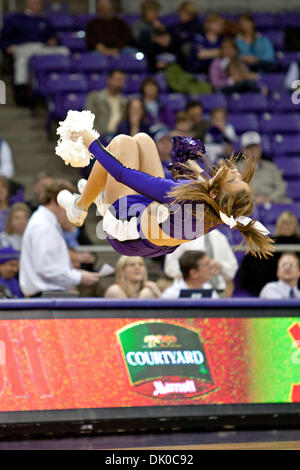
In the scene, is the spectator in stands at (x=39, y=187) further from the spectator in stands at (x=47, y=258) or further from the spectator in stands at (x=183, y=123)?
the spectator in stands at (x=183, y=123)

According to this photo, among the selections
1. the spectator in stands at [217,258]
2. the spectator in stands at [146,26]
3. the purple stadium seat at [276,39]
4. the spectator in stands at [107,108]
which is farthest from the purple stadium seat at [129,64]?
the spectator in stands at [217,258]

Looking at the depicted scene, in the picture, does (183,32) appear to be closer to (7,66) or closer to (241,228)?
(7,66)

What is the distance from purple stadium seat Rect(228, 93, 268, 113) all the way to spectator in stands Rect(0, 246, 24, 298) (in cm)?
421

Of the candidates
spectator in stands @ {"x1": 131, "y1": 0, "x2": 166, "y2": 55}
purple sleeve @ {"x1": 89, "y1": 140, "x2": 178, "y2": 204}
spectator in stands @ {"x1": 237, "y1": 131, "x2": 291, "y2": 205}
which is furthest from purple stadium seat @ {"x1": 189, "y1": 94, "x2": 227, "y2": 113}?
purple sleeve @ {"x1": 89, "y1": 140, "x2": 178, "y2": 204}

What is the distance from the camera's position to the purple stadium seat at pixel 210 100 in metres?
10.2

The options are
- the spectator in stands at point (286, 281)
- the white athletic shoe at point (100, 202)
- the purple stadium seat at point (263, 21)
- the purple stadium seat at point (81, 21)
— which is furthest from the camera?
the purple stadium seat at point (263, 21)

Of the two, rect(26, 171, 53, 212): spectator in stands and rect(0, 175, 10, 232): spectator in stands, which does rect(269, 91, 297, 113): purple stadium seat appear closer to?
rect(26, 171, 53, 212): spectator in stands

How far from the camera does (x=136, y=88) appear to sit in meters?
10.1

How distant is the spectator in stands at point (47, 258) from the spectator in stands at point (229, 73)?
4.11m

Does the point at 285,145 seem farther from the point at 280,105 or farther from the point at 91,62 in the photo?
the point at 91,62

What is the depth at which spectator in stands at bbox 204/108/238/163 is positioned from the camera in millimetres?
8625

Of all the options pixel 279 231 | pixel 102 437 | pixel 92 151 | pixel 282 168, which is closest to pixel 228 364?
pixel 102 437

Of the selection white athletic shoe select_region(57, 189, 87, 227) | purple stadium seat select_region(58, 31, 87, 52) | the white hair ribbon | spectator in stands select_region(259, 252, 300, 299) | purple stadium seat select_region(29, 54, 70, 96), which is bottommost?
spectator in stands select_region(259, 252, 300, 299)

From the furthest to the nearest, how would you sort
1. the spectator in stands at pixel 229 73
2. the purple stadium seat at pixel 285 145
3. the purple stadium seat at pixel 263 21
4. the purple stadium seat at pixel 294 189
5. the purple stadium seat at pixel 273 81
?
the purple stadium seat at pixel 263 21, the purple stadium seat at pixel 273 81, the spectator in stands at pixel 229 73, the purple stadium seat at pixel 285 145, the purple stadium seat at pixel 294 189
